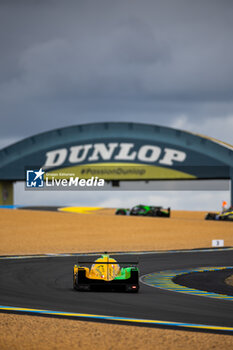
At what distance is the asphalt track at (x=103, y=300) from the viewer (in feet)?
53.6

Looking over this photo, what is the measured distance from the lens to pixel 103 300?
1919 centimetres

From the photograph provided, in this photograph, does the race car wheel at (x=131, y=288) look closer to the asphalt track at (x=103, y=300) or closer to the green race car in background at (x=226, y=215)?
the asphalt track at (x=103, y=300)

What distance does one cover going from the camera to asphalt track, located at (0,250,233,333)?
16344mm

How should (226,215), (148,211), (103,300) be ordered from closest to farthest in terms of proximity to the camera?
(103,300) → (226,215) → (148,211)

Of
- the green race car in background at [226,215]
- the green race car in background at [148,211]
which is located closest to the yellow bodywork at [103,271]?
the green race car in background at [226,215]

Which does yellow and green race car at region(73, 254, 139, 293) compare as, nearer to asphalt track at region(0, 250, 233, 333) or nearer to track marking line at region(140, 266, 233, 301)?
asphalt track at region(0, 250, 233, 333)

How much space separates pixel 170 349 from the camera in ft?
41.8

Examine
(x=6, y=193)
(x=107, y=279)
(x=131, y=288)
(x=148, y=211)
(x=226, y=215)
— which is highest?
(x=6, y=193)

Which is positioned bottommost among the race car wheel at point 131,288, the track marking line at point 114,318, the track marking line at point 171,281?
the track marking line at point 114,318

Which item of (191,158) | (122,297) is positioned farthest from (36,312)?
(191,158)

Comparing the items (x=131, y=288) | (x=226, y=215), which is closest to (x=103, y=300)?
(x=131, y=288)

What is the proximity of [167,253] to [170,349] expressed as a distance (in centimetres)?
2681

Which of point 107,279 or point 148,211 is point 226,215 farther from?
point 107,279

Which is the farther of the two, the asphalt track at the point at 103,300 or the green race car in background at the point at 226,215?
the green race car in background at the point at 226,215
